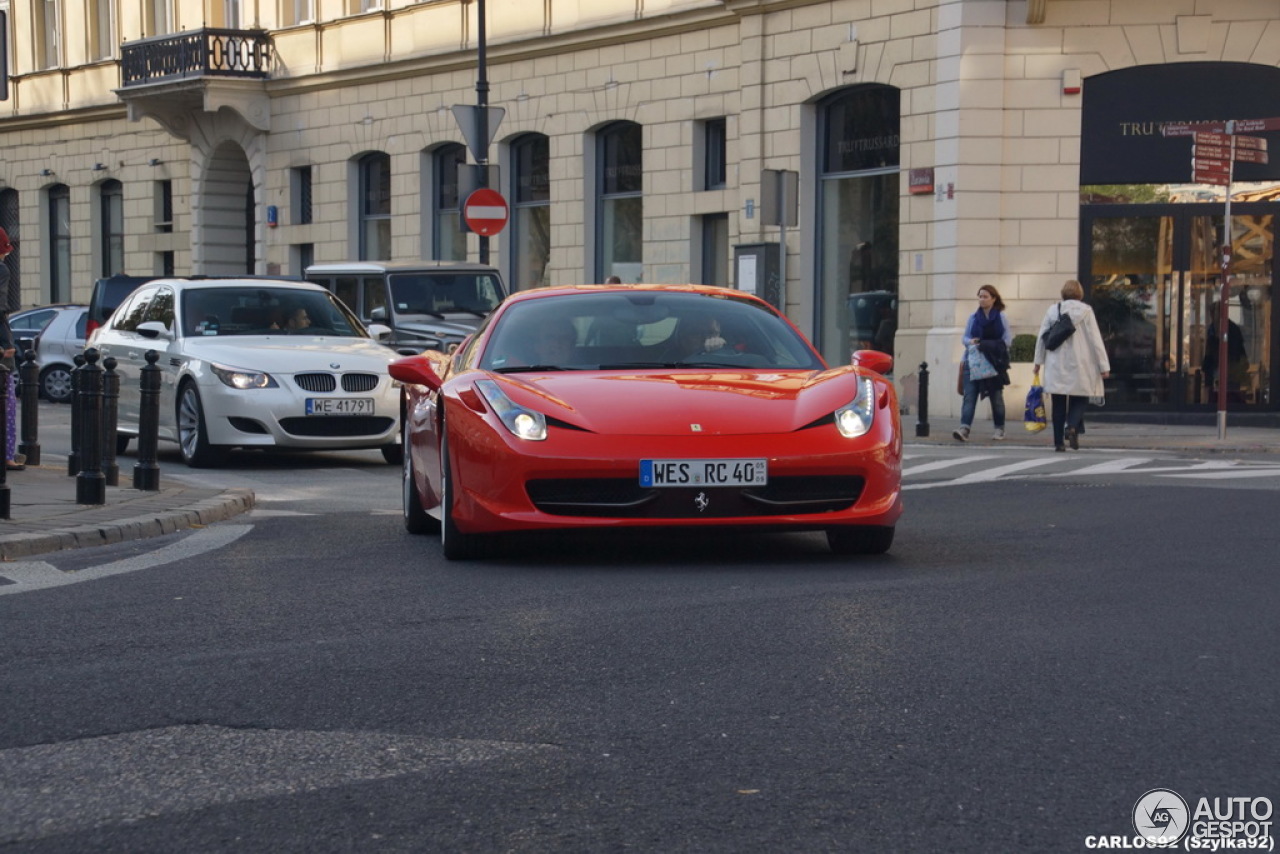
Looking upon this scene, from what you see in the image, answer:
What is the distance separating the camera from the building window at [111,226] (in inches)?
1709

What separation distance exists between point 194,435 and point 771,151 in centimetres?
1285

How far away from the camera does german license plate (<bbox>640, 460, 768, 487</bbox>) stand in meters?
8.27

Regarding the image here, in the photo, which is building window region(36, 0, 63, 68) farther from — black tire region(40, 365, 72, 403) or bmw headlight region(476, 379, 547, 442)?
bmw headlight region(476, 379, 547, 442)

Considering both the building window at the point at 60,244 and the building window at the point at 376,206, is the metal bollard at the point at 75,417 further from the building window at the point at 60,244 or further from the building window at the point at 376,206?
the building window at the point at 60,244

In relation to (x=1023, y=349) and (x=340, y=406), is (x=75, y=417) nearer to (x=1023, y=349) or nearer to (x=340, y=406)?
(x=340, y=406)

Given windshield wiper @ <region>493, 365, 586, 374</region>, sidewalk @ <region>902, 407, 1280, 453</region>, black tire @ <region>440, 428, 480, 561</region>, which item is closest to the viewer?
black tire @ <region>440, 428, 480, 561</region>

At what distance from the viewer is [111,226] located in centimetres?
4372

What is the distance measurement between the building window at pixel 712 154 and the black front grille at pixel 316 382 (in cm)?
1375

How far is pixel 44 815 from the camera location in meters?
4.28

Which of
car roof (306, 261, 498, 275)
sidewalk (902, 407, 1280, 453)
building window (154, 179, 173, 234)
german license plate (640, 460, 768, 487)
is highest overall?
building window (154, 179, 173, 234)

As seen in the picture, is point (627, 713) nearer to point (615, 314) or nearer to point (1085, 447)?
point (615, 314)

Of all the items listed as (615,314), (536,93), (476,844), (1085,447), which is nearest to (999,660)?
(476,844)

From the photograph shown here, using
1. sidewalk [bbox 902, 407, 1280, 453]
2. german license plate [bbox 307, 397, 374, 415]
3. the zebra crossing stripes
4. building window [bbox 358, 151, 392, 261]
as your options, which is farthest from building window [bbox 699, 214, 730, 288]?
german license plate [bbox 307, 397, 374, 415]

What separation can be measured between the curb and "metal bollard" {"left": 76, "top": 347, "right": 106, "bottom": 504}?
1.83ft
